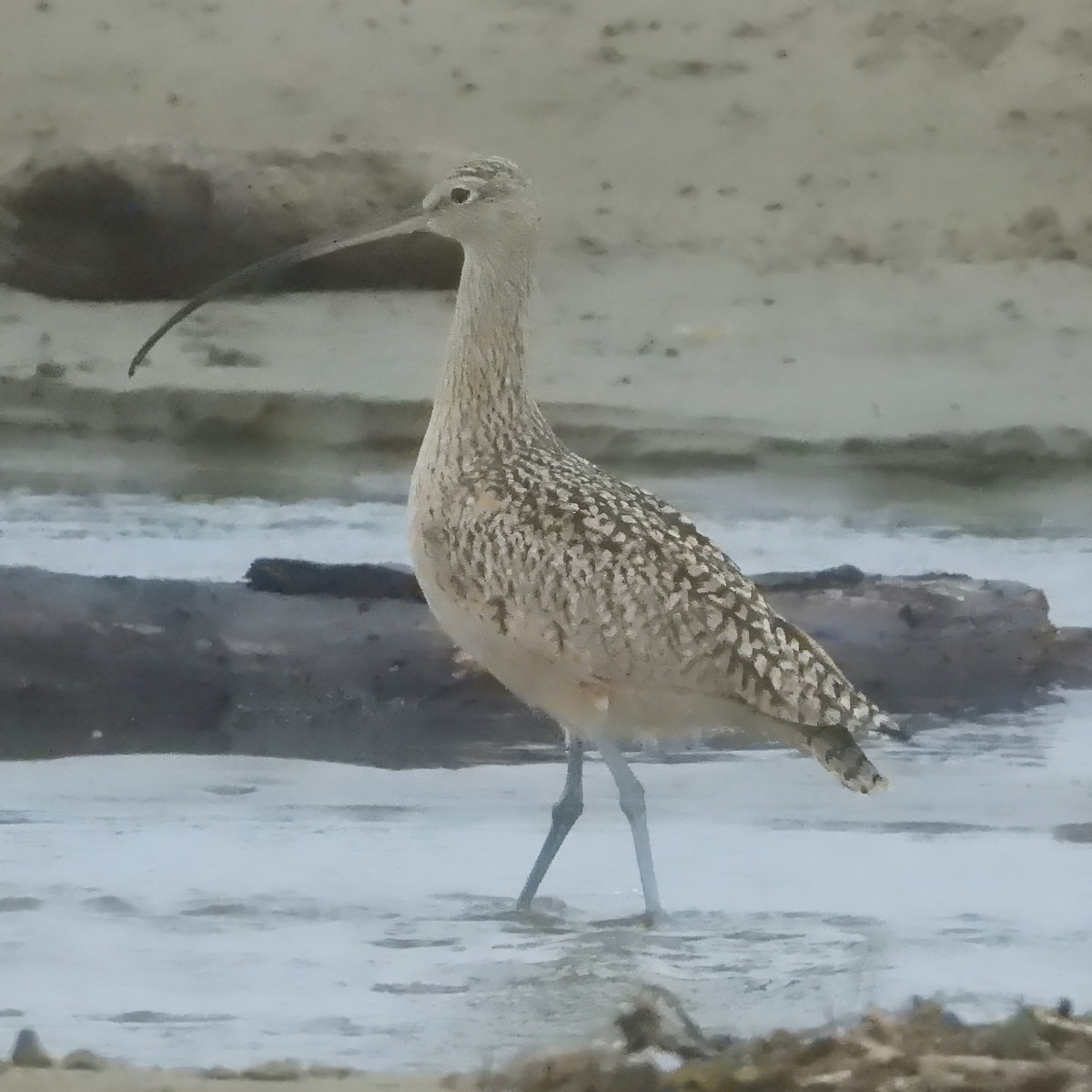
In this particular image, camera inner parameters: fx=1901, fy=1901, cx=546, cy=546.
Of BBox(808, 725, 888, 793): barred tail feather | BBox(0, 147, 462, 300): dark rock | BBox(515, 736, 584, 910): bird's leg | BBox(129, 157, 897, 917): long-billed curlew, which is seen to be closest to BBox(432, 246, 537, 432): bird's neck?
BBox(129, 157, 897, 917): long-billed curlew

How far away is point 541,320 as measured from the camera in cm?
267

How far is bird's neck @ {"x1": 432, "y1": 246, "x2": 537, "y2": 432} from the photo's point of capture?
2600 mm

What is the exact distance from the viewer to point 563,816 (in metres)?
Result: 2.58

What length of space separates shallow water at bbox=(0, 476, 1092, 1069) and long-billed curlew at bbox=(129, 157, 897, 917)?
77mm

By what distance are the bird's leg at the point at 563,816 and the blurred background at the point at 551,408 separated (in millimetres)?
24

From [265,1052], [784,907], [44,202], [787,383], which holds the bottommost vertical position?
[265,1052]

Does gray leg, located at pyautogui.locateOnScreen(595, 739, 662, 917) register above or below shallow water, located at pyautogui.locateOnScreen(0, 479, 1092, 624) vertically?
below

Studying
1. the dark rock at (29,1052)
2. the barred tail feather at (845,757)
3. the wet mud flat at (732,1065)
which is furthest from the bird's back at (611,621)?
the dark rock at (29,1052)

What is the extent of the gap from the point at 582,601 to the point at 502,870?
39 centimetres

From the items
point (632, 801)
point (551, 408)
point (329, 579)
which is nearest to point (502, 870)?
point (632, 801)

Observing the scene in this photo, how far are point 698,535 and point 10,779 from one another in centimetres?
101

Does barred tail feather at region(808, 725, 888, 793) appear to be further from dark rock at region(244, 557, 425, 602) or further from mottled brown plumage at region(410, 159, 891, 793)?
dark rock at region(244, 557, 425, 602)

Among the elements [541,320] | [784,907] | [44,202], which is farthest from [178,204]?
[784,907]

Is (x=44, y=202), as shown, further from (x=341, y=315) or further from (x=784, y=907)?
(x=784, y=907)
